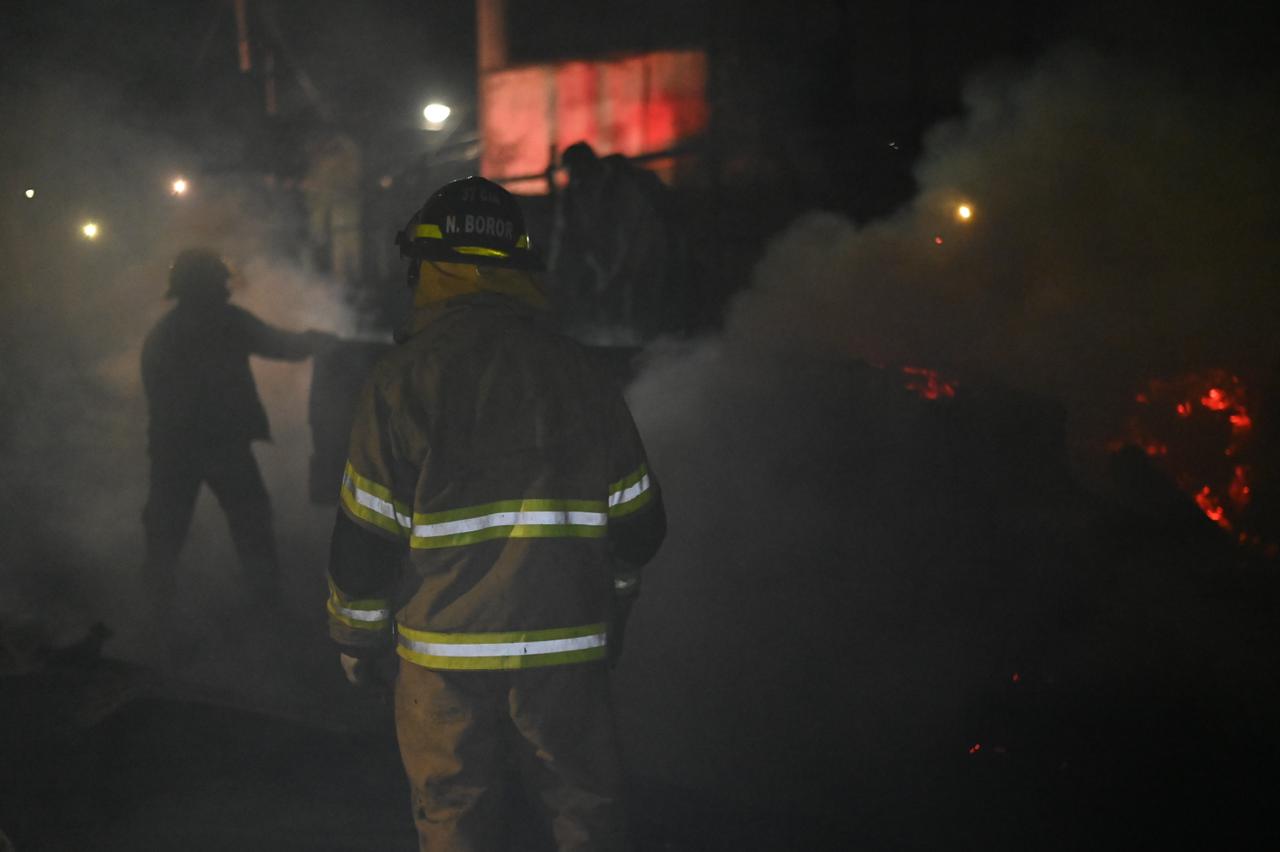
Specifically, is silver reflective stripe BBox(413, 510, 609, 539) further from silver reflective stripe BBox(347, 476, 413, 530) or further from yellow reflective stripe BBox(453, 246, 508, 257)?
yellow reflective stripe BBox(453, 246, 508, 257)

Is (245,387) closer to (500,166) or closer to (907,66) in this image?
(907,66)

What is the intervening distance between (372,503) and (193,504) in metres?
3.86

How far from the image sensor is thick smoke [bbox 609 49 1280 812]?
4496mm

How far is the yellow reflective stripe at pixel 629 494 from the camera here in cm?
258

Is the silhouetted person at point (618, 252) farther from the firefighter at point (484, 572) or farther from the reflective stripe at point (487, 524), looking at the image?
the reflective stripe at point (487, 524)

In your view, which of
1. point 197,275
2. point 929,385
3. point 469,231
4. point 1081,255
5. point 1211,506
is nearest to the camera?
point 469,231

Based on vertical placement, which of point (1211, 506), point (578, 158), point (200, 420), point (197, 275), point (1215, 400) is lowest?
point (1211, 506)

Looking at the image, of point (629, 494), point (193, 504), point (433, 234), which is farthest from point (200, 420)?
point (629, 494)

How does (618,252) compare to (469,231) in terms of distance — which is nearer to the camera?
(469,231)

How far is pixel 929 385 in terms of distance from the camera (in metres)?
5.20

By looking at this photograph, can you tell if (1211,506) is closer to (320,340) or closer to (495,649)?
(320,340)

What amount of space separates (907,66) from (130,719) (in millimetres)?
8210

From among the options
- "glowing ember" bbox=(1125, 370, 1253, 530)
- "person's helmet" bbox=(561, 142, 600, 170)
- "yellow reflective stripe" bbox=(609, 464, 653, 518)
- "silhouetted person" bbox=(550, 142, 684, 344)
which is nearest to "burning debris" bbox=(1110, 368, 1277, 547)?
"glowing ember" bbox=(1125, 370, 1253, 530)

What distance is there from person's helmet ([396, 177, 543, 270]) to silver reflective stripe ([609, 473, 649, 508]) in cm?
60
